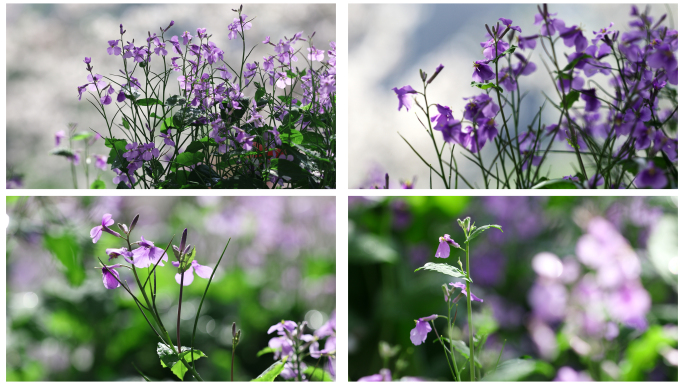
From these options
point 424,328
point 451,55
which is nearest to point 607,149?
point 451,55

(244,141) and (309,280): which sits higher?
(244,141)

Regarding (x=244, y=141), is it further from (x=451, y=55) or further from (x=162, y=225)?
(x=162, y=225)

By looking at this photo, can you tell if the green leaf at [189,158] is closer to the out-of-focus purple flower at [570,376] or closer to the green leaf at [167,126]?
the green leaf at [167,126]

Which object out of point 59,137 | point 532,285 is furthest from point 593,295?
point 59,137

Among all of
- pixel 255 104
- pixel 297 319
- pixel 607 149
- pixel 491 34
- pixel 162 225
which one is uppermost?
pixel 491 34

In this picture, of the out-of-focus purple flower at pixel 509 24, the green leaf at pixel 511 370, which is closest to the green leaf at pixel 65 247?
the green leaf at pixel 511 370

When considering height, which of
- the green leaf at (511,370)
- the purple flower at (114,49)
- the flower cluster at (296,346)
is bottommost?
the green leaf at (511,370)
